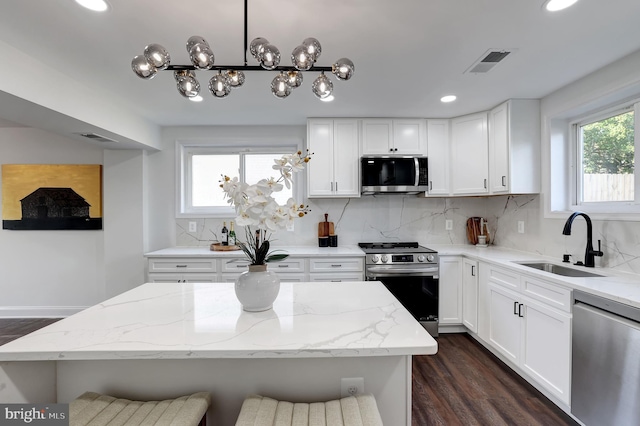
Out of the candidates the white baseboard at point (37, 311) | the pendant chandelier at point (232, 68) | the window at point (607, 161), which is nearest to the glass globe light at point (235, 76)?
the pendant chandelier at point (232, 68)

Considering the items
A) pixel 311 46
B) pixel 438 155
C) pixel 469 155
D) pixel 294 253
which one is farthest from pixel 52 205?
pixel 469 155

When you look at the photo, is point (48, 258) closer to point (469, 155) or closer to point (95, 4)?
point (95, 4)

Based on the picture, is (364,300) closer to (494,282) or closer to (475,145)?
(494,282)

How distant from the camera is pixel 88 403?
974 mm

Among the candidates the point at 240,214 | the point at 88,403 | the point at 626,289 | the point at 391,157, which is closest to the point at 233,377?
the point at 88,403

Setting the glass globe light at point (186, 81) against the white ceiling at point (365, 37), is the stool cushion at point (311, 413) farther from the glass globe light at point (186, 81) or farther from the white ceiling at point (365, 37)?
the white ceiling at point (365, 37)

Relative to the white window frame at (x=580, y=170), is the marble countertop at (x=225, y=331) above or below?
below

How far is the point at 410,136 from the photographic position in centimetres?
335

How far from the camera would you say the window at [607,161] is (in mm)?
2162

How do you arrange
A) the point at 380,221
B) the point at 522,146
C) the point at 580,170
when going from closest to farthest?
the point at 580,170
the point at 522,146
the point at 380,221

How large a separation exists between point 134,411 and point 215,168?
312cm

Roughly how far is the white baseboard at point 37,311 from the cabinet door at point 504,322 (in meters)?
4.63

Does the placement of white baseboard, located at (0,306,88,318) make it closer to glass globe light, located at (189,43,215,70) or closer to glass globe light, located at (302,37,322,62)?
glass globe light, located at (189,43,215,70)

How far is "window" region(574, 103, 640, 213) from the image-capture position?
216 centimetres
